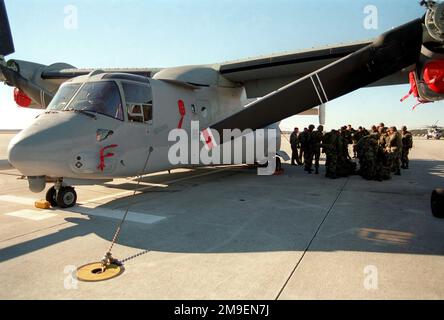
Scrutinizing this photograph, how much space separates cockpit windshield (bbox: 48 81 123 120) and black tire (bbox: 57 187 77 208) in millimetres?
1704

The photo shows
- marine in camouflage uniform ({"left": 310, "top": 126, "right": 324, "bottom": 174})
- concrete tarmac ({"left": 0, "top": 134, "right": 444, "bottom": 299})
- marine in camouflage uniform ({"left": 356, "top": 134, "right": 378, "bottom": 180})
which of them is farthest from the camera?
marine in camouflage uniform ({"left": 310, "top": 126, "right": 324, "bottom": 174})

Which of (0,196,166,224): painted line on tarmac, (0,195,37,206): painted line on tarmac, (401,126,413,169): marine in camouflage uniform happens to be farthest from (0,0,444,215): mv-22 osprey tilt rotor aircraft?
(401,126,413,169): marine in camouflage uniform

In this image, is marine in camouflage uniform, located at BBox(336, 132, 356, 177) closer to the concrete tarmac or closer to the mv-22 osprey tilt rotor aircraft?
the mv-22 osprey tilt rotor aircraft

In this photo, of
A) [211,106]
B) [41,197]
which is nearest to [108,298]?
[41,197]

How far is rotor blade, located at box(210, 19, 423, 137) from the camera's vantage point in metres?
5.52

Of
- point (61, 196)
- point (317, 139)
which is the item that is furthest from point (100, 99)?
point (317, 139)

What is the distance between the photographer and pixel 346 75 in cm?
594

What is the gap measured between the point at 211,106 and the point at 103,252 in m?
6.86

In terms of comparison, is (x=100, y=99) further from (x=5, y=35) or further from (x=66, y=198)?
(x=5, y=35)

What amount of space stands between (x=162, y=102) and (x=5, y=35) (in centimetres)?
505

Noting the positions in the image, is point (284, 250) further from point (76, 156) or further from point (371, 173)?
point (371, 173)

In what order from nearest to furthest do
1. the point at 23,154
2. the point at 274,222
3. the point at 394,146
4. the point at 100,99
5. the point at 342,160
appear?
1. the point at 23,154
2. the point at 274,222
3. the point at 100,99
4. the point at 342,160
5. the point at 394,146

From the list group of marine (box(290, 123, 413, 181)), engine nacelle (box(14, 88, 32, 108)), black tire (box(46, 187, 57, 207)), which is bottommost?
black tire (box(46, 187, 57, 207))

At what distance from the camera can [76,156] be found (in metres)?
6.03
